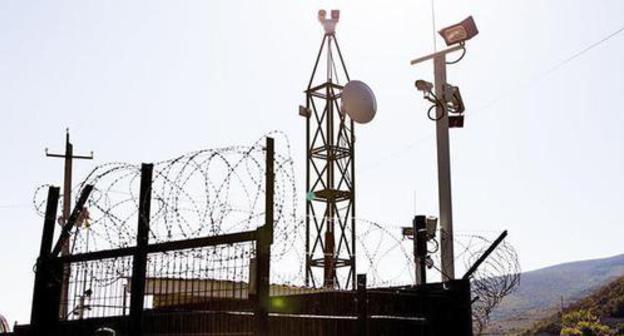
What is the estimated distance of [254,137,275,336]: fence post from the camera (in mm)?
6898

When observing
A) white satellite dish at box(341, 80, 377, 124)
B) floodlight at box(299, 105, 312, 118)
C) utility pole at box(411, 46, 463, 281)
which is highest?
floodlight at box(299, 105, 312, 118)

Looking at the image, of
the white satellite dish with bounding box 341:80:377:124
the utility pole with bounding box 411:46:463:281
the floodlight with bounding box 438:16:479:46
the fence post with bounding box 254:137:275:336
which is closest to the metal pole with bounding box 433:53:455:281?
the utility pole with bounding box 411:46:463:281

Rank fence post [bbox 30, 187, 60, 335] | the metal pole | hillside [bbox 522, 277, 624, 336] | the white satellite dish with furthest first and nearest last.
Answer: hillside [bbox 522, 277, 624, 336] → the white satellite dish → the metal pole → fence post [bbox 30, 187, 60, 335]

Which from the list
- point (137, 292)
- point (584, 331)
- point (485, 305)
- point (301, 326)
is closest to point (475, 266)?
point (485, 305)

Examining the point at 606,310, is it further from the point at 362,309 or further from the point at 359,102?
the point at 362,309

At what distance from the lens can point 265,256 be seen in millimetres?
7066

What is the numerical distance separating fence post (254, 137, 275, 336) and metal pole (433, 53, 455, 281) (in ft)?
16.6

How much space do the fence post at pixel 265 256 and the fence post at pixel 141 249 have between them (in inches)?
61.3

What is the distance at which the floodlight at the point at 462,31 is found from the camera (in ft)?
44.2

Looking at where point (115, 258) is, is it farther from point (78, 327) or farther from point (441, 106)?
point (441, 106)

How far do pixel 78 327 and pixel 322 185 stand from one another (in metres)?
12.3

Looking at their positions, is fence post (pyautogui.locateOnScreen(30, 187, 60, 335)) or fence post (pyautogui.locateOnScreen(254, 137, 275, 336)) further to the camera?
fence post (pyautogui.locateOnScreen(30, 187, 60, 335))

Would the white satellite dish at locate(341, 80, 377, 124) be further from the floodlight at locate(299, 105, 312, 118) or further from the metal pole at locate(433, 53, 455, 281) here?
the floodlight at locate(299, 105, 312, 118)

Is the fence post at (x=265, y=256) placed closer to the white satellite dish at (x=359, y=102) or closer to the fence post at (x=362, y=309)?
the fence post at (x=362, y=309)
